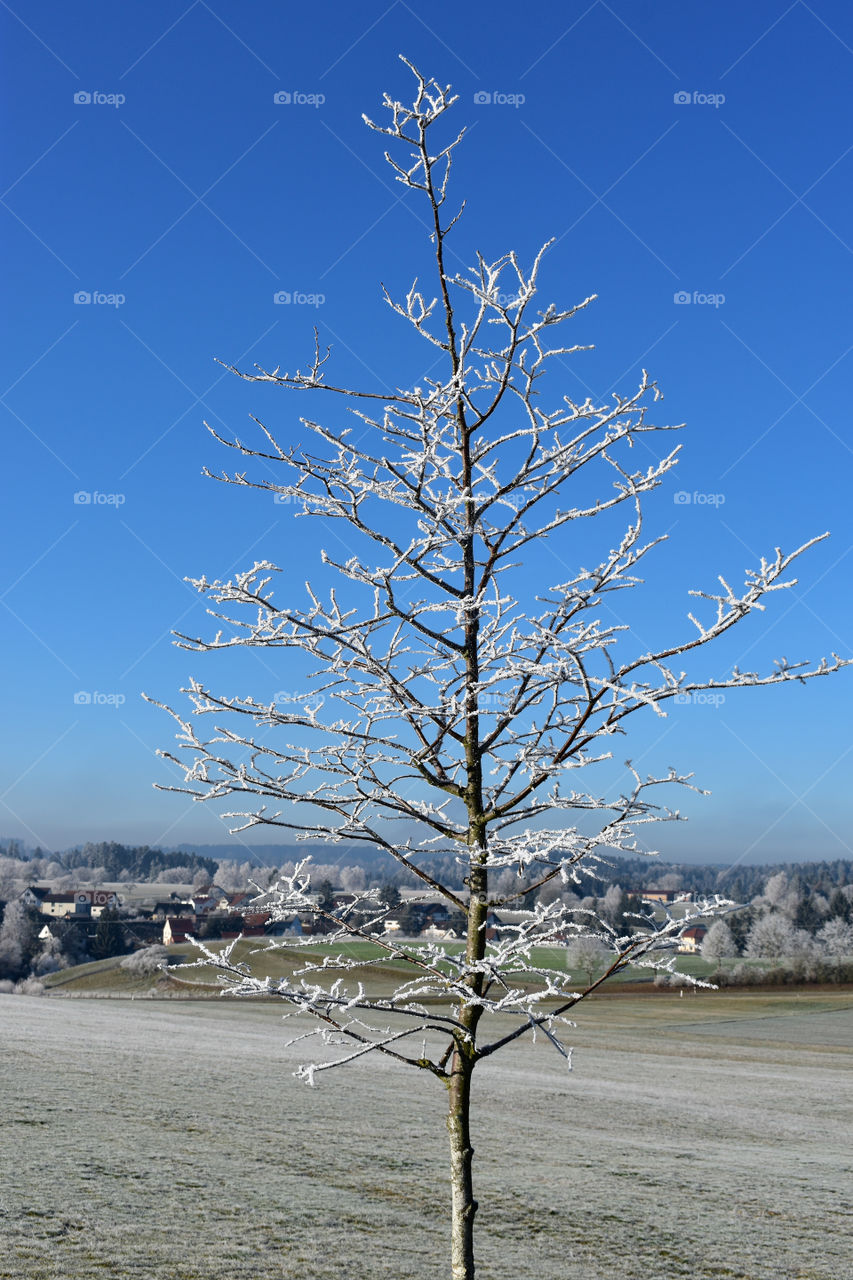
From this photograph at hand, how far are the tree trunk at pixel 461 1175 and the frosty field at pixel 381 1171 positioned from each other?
5691mm

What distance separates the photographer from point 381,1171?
14422mm

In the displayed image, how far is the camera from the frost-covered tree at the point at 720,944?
92375 millimetres

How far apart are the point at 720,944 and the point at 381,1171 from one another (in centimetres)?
8666

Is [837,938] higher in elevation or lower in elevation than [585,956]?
lower

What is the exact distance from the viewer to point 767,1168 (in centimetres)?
1697

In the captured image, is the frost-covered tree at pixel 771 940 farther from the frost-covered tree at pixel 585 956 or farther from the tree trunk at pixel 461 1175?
the tree trunk at pixel 461 1175

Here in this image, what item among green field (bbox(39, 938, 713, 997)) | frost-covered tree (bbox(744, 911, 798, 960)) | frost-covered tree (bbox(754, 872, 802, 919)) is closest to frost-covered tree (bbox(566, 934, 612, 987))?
green field (bbox(39, 938, 713, 997))

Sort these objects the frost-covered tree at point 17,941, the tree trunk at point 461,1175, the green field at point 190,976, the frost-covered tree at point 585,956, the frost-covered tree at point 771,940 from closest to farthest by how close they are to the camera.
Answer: the tree trunk at point 461,1175 < the frost-covered tree at point 585,956 < the green field at point 190,976 < the frost-covered tree at point 17,941 < the frost-covered tree at point 771,940

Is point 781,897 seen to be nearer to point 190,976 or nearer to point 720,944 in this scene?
point 720,944

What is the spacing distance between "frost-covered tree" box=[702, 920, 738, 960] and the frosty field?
68.4 m

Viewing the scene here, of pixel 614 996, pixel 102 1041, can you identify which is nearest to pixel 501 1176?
pixel 102 1041

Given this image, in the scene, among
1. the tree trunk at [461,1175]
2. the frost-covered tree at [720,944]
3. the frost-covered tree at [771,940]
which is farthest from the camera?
the frost-covered tree at [720,944]

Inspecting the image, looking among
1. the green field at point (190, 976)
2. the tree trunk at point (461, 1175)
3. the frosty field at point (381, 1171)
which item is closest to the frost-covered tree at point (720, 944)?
the green field at point (190, 976)

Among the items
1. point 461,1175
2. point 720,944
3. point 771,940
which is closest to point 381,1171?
point 461,1175
